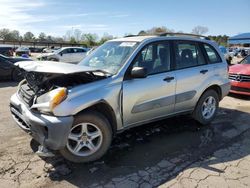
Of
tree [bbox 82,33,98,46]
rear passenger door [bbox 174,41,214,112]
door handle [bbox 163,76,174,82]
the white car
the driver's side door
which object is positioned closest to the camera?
the driver's side door

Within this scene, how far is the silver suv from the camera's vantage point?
11.5 feet

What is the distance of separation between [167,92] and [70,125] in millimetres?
1910

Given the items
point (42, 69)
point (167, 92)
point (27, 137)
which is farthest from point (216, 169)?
point (27, 137)

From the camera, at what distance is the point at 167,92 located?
4.64 metres

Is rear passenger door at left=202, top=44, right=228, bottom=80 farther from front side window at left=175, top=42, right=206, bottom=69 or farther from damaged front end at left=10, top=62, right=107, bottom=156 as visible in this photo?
damaged front end at left=10, top=62, right=107, bottom=156

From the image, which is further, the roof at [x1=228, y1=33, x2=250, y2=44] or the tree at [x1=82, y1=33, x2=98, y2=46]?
the tree at [x1=82, y1=33, x2=98, y2=46]

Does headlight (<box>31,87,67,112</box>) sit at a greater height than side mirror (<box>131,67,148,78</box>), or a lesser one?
lesser

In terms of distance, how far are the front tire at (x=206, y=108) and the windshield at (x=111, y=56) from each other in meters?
1.91

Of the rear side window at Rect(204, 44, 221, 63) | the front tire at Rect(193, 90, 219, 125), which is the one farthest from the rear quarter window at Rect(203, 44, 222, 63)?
the front tire at Rect(193, 90, 219, 125)

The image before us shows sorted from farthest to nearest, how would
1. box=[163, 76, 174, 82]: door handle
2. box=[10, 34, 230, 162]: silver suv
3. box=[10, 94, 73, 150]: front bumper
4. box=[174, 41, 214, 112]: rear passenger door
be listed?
box=[174, 41, 214, 112]: rear passenger door → box=[163, 76, 174, 82]: door handle → box=[10, 34, 230, 162]: silver suv → box=[10, 94, 73, 150]: front bumper

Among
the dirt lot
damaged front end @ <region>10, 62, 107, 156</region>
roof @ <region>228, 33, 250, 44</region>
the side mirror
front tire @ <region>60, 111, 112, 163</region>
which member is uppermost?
roof @ <region>228, 33, 250, 44</region>

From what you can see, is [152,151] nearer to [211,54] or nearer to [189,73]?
[189,73]

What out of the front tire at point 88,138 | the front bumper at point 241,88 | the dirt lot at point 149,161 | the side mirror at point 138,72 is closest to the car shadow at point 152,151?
the dirt lot at point 149,161

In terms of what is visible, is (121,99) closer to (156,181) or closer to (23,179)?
(156,181)
